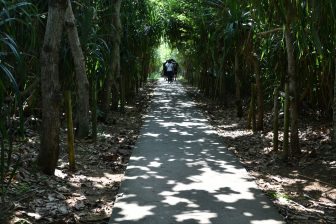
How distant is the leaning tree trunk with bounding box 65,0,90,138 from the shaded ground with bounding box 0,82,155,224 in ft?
1.00

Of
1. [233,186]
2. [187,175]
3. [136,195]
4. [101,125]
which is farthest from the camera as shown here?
[101,125]

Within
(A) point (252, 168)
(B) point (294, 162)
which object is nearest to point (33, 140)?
(A) point (252, 168)

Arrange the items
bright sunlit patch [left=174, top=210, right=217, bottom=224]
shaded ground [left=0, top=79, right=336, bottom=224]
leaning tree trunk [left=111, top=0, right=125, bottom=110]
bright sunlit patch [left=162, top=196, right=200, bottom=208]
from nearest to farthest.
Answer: bright sunlit patch [left=174, top=210, right=217, bottom=224], shaded ground [left=0, top=79, right=336, bottom=224], bright sunlit patch [left=162, top=196, right=200, bottom=208], leaning tree trunk [left=111, top=0, right=125, bottom=110]

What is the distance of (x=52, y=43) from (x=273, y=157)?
3.57 metres

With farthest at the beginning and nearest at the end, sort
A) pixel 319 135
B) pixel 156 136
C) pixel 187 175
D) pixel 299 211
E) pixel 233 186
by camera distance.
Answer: pixel 156 136
pixel 319 135
pixel 187 175
pixel 233 186
pixel 299 211

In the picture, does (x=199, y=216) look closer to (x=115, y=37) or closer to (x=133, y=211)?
(x=133, y=211)

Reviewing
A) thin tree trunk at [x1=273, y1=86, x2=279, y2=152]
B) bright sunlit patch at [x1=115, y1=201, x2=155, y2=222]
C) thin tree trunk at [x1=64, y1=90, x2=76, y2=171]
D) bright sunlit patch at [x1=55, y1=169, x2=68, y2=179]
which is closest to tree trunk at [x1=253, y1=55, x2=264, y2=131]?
thin tree trunk at [x1=273, y1=86, x2=279, y2=152]

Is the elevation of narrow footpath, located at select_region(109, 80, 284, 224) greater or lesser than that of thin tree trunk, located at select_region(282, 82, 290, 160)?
lesser

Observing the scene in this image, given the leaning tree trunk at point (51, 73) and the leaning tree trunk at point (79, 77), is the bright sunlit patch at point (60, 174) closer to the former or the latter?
the leaning tree trunk at point (51, 73)

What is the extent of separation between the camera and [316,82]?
26.2 feet

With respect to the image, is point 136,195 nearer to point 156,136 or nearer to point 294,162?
point 294,162

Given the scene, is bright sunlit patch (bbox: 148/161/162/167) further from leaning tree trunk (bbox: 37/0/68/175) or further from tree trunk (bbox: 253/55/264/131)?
tree trunk (bbox: 253/55/264/131)

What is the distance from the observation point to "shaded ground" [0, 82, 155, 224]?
3.99 meters

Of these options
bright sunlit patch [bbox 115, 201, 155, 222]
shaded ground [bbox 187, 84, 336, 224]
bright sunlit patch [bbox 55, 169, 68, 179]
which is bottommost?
shaded ground [bbox 187, 84, 336, 224]
